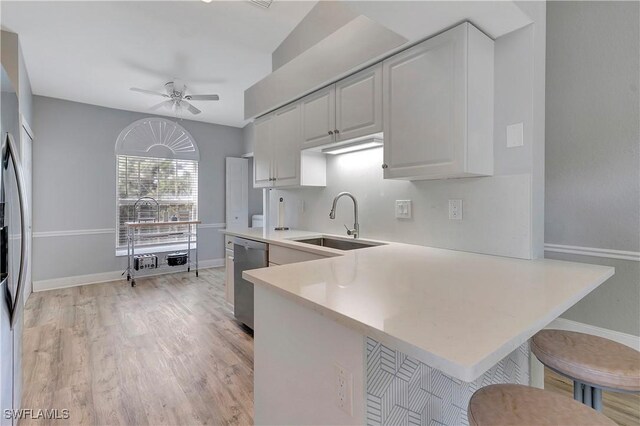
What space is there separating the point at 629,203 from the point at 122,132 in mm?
5985

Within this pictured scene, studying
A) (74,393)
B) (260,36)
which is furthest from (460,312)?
(260,36)

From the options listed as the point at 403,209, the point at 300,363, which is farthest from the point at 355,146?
the point at 300,363

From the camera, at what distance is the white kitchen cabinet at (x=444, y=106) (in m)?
1.61

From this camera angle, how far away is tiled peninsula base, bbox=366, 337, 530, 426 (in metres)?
0.90

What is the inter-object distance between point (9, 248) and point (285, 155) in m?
2.03

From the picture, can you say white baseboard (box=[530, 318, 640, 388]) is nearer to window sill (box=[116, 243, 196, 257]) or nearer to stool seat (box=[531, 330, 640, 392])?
stool seat (box=[531, 330, 640, 392])

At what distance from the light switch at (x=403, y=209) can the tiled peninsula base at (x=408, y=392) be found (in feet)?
3.80

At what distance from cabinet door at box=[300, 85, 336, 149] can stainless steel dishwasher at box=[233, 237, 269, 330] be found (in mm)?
970

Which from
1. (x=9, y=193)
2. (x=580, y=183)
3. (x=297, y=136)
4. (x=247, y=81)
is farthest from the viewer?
(x=247, y=81)

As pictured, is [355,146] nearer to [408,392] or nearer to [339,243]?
[339,243]

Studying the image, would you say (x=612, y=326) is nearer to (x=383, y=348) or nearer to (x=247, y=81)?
(x=383, y=348)

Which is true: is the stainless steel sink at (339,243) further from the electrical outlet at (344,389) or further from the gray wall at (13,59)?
the gray wall at (13,59)

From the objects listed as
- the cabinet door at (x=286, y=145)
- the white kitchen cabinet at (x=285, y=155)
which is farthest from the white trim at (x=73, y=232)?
the cabinet door at (x=286, y=145)

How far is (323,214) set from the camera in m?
3.05
